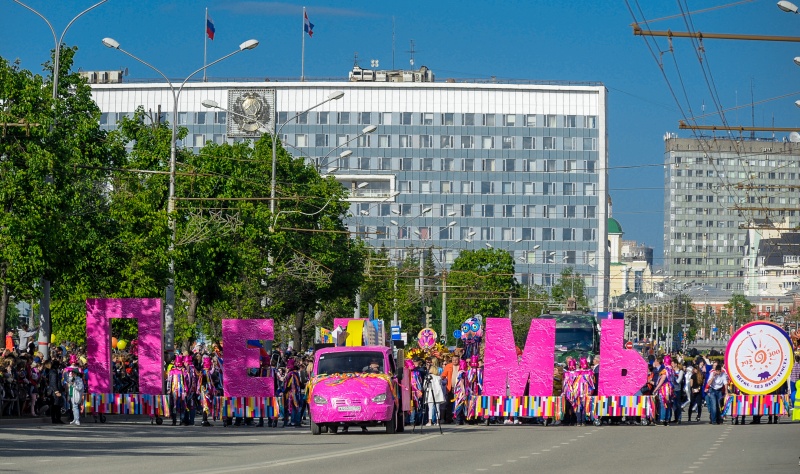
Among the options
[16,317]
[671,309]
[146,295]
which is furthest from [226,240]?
[671,309]

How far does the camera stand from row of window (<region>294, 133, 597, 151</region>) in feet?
437

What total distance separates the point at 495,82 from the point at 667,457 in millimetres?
112013

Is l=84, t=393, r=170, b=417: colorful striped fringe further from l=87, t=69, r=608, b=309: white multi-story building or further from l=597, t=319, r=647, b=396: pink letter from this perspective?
l=87, t=69, r=608, b=309: white multi-story building

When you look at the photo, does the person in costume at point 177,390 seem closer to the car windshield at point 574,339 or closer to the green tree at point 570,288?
the car windshield at point 574,339

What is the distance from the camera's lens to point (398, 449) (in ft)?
82.1

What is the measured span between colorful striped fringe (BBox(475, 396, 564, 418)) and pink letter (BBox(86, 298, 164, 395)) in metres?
7.51

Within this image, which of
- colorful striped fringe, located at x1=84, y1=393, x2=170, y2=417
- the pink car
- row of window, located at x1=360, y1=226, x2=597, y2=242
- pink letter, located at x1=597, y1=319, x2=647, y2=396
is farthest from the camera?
row of window, located at x1=360, y1=226, x2=597, y2=242

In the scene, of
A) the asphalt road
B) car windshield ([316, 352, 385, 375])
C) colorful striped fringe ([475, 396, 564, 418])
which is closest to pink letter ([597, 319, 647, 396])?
colorful striped fringe ([475, 396, 564, 418])

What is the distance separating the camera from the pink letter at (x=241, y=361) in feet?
114

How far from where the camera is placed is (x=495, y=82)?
438 ft

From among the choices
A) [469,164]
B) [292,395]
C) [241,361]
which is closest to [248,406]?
[241,361]

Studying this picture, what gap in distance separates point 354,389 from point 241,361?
5.77m

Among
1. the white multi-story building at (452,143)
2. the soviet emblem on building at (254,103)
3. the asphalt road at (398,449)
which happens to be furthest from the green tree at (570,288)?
the asphalt road at (398,449)

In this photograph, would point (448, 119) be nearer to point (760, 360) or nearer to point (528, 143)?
point (528, 143)
